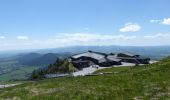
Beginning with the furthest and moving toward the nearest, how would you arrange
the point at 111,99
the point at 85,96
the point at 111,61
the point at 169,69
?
the point at 111,61 < the point at 169,69 < the point at 85,96 < the point at 111,99

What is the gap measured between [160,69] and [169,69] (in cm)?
173

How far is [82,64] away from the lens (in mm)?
126062

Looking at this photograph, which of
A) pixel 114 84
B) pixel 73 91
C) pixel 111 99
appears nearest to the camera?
pixel 111 99

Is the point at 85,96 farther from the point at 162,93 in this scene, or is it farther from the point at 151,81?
the point at 151,81

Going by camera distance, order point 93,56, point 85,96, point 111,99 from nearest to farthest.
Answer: point 111,99 < point 85,96 < point 93,56

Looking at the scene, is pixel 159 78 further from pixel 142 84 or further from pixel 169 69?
pixel 169 69

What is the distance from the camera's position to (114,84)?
1357 inches

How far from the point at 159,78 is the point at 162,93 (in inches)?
336

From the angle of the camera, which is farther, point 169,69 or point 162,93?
point 169,69

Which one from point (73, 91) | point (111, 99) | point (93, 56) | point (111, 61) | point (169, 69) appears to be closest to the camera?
point (111, 99)

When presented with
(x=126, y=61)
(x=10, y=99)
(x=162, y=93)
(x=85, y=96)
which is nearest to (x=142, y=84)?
(x=162, y=93)

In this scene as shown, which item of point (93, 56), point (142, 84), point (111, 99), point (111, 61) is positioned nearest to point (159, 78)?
point (142, 84)

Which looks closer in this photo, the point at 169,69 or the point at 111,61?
the point at 169,69

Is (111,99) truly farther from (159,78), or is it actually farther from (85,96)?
(159,78)
